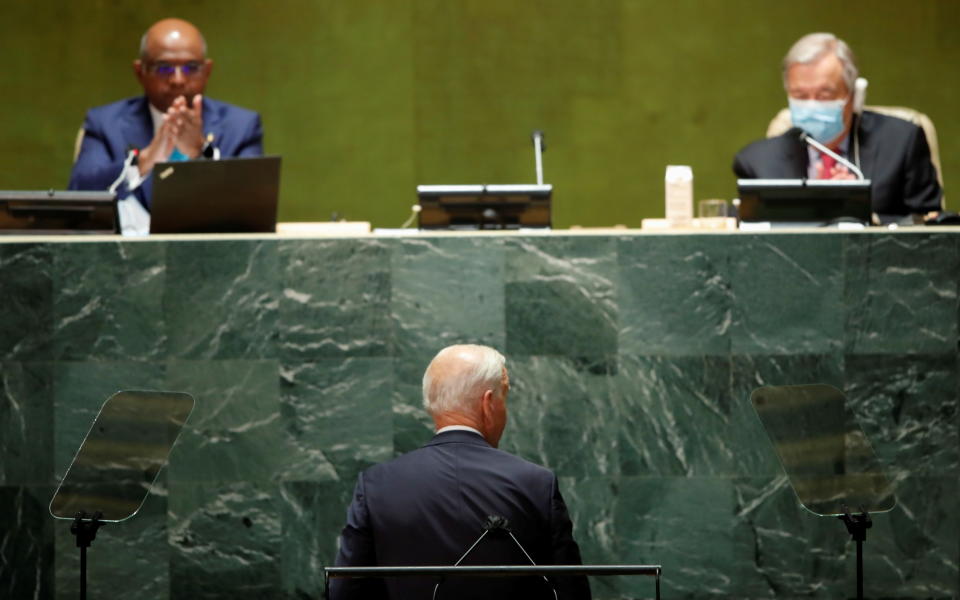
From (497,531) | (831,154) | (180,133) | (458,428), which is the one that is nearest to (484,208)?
(180,133)

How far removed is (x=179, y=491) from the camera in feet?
12.9

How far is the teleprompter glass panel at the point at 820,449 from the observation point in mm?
2924

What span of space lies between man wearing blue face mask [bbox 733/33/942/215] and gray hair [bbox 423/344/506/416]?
2562 mm

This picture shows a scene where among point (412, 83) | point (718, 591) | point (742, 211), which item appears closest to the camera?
point (718, 591)

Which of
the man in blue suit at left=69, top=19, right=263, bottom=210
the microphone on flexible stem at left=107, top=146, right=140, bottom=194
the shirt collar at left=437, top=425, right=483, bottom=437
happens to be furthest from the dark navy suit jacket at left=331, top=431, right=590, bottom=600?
the man in blue suit at left=69, top=19, right=263, bottom=210

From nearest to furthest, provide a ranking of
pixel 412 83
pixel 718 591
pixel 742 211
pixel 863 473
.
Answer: pixel 863 473 < pixel 718 591 < pixel 742 211 < pixel 412 83

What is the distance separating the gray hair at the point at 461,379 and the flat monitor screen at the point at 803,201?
1.57 meters

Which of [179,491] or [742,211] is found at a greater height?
[742,211]

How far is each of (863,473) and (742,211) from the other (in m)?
1.51

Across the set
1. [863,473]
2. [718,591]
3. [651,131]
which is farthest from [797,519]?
[651,131]

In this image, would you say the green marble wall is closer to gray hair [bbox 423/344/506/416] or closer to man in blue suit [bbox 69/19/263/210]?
gray hair [bbox 423/344/506/416]

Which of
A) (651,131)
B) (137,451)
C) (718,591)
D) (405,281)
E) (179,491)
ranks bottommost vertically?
(718,591)

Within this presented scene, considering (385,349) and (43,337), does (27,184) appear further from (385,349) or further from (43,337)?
(385,349)

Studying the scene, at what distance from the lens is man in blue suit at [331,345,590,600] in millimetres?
2705
